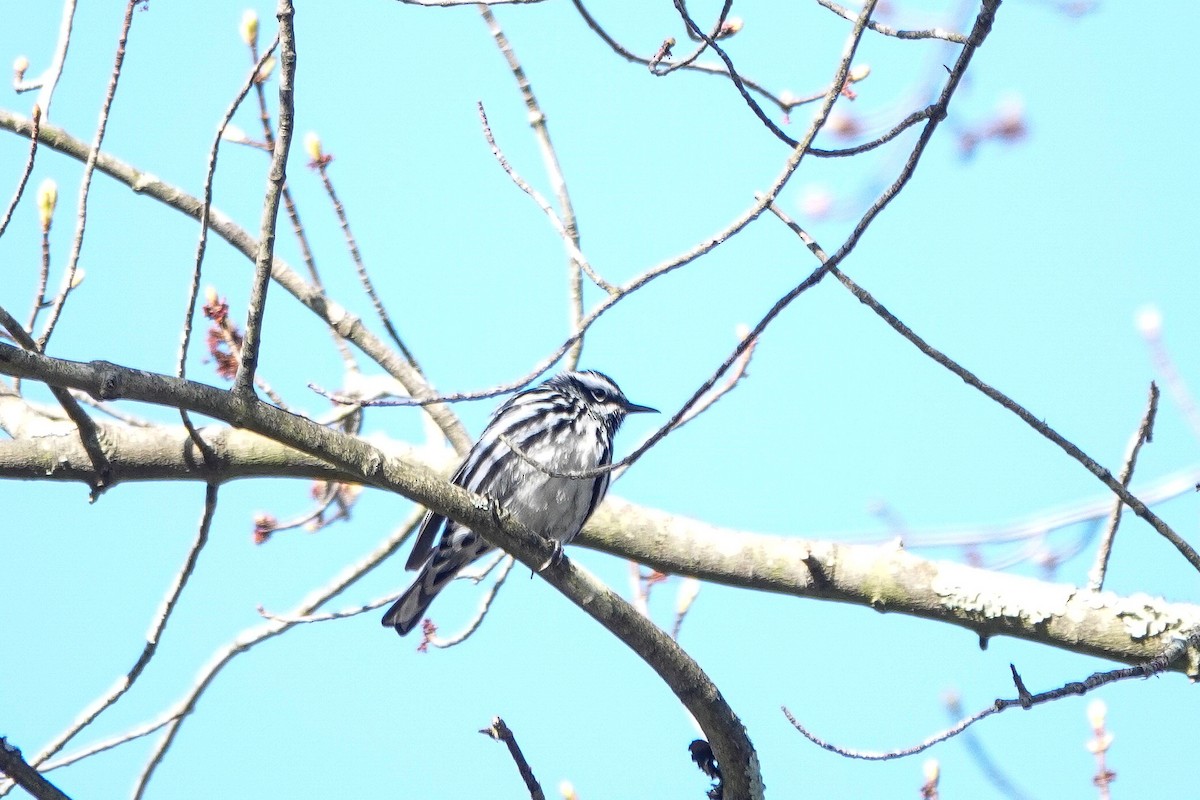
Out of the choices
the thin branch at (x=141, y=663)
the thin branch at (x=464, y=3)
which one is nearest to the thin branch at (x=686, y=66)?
the thin branch at (x=464, y=3)

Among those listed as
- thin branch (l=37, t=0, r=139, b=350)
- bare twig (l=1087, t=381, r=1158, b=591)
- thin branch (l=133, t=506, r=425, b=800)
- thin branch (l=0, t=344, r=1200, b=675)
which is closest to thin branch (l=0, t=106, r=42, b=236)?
thin branch (l=37, t=0, r=139, b=350)

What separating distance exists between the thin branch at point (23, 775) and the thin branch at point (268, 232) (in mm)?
936

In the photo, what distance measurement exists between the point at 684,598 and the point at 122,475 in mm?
2327

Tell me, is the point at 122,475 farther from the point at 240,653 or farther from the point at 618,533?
the point at 618,533

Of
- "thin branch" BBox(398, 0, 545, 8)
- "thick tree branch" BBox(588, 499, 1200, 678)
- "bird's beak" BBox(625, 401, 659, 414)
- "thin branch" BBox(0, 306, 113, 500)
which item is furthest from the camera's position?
"bird's beak" BBox(625, 401, 659, 414)

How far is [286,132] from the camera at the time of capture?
310 centimetres

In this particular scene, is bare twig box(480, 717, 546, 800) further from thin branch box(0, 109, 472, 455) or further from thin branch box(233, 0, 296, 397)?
thin branch box(0, 109, 472, 455)

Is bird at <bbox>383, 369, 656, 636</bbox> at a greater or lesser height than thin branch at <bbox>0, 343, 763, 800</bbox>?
greater

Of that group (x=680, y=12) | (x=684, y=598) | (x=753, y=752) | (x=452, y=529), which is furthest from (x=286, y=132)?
(x=684, y=598)

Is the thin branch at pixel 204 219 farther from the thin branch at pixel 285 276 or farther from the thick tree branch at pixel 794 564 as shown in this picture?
the thin branch at pixel 285 276

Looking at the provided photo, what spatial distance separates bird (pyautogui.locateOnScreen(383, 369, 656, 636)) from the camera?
522cm

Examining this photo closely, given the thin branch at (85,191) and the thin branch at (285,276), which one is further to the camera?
the thin branch at (285,276)

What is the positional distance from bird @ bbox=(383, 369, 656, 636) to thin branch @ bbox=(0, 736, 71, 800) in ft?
8.04

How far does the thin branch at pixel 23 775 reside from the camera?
281cm
